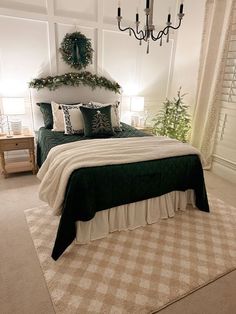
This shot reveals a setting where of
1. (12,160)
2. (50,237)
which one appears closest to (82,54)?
(12,160)

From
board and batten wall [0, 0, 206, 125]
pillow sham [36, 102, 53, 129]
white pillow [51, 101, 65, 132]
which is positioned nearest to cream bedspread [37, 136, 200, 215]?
white pillow [51, 101, 65, 132]

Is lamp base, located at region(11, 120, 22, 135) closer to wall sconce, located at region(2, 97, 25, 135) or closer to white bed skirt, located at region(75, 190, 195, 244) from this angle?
wall sconce, located at region(2, 97, 25, 135)

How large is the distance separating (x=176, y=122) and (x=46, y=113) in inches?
89.1

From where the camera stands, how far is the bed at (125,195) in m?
1.92

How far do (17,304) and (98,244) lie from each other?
77cm

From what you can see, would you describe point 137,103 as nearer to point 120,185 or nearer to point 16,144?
point 16,144

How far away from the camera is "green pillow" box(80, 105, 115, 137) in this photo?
307 centimetres

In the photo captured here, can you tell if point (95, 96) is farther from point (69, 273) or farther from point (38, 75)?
point (69, 273)

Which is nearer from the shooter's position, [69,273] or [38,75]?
[69,273]

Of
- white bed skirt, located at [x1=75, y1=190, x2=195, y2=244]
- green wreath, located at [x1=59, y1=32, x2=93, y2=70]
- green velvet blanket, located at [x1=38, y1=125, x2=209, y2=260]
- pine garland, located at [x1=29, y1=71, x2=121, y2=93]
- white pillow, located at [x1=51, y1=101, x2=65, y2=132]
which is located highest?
green wreath, located at [x1=59, y1=32, x2=93, y2=70]

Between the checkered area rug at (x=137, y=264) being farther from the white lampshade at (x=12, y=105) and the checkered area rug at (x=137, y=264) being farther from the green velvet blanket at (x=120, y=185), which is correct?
the white lampshade at (x=12, y=105)

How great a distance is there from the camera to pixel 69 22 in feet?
11.3

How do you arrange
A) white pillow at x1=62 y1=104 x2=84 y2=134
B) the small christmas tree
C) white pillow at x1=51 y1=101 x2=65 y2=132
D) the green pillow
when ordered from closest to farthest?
the green pillow
white pillow at x1=62 y1=104 x2=84 y2=134
white pillow at x1=51 y1=101 x2=65 y2=132
the small christmas tree

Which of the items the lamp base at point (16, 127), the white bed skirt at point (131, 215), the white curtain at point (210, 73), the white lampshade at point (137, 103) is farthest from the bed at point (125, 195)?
the white lampshade at point (137, 103)
